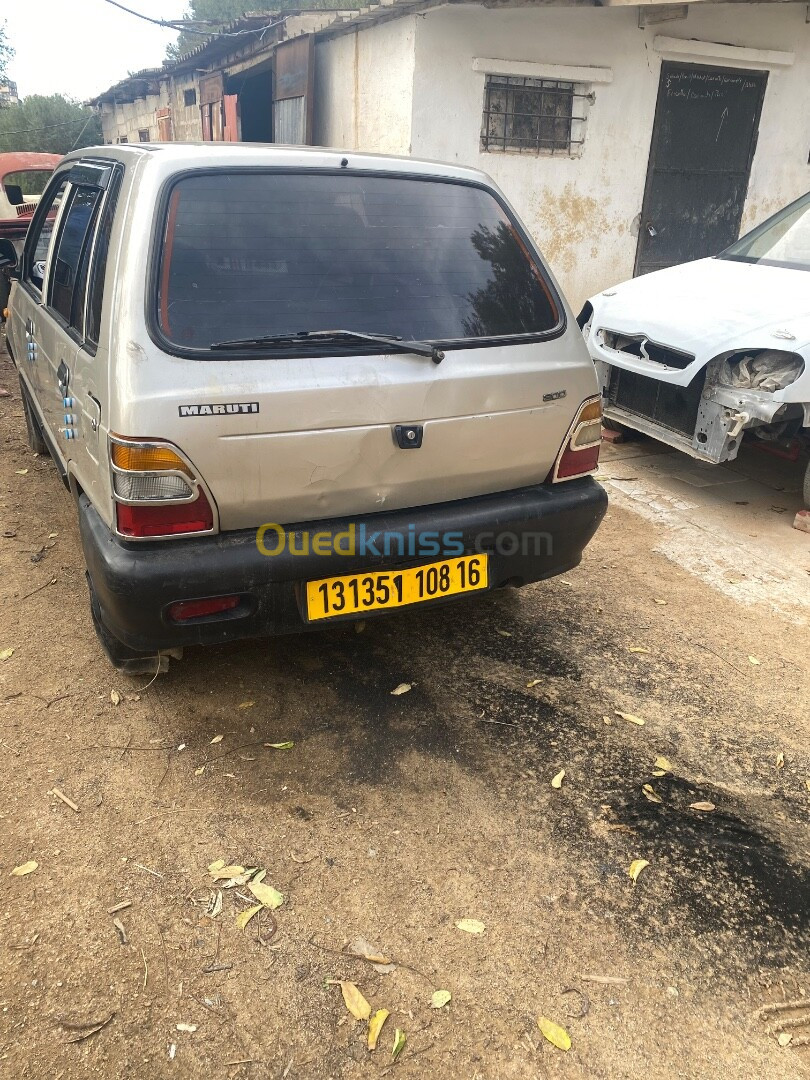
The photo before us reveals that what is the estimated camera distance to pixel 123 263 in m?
2.21

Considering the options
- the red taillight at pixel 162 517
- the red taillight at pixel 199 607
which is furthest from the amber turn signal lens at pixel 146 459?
the red taillight at pixel 199 607

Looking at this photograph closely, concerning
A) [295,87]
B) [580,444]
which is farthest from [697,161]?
[580,444]

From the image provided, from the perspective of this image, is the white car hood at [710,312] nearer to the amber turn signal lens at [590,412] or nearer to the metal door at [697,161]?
the amber turn signal lens at [590,412]

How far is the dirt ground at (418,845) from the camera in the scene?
176cm

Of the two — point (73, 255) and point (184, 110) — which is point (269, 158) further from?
point (184, 110)

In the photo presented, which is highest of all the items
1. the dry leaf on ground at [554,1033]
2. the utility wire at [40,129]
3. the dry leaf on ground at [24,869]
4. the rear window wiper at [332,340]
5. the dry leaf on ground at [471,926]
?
the utility wire at [40,129]

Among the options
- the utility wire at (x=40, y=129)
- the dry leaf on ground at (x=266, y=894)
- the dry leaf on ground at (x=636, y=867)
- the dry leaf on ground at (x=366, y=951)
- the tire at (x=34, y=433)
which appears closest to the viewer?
the dry leaf on ground at (x=366, y=951)

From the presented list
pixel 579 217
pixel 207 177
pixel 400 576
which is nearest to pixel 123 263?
pixel 207 177

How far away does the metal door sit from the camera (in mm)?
8016

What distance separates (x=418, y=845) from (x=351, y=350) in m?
1.47

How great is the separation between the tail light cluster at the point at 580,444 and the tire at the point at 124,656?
1.57 meters

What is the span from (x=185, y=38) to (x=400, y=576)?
42718 millimetres

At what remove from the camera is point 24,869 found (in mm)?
2135

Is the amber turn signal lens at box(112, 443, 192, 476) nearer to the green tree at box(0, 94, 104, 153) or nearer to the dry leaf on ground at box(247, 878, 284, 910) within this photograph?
the dry leaf on ground at box(247, 878, 284, 910)
